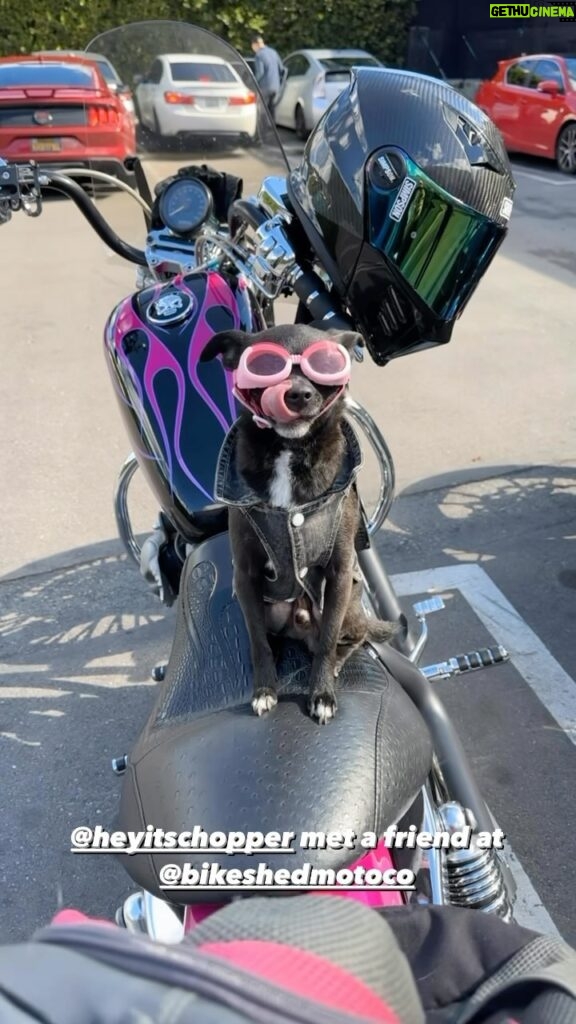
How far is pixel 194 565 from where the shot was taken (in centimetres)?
177

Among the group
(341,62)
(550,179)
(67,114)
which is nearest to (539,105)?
(550,179)

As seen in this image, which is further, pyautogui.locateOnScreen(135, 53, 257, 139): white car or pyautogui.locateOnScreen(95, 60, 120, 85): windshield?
pyautogui.locateOnScreen(95, 60, 120, 85): windshield

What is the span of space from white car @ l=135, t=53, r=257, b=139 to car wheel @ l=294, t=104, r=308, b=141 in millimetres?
11958

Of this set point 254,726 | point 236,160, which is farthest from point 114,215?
point 254,726

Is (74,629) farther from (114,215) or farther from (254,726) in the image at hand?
(254,726)

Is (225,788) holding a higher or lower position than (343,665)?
higher

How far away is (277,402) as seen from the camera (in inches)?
52.3

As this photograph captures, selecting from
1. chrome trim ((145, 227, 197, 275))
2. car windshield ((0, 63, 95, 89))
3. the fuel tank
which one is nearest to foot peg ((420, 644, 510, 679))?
the fuel tank

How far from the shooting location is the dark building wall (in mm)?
16766

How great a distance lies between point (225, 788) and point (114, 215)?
2271 millimetres

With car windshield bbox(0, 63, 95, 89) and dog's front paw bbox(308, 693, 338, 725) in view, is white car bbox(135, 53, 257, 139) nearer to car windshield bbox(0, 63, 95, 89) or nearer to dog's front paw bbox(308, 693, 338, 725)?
car windshield bbox(0, 63, 95, 89)

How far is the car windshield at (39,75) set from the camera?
10.8 feet

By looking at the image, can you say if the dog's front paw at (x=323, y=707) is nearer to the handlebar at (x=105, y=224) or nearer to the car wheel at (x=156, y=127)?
the handlebar at (x=105, y=224)

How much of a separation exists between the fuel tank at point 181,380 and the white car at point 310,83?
1209cm
